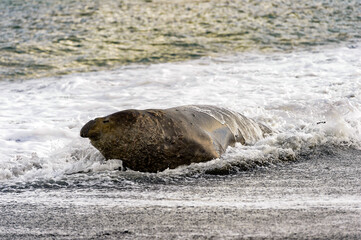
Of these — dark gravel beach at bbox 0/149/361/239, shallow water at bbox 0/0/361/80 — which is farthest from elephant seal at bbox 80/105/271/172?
shallow water at bbox 0/0/361/80

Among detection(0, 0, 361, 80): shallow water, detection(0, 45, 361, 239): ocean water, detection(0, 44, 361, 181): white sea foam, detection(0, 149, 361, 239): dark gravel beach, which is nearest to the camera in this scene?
detection(0, 149, 361, 239): dark gravel beach

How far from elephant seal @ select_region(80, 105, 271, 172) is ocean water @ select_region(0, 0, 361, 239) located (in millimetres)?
110

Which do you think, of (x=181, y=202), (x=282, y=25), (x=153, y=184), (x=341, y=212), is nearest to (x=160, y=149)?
(x=153, y=184)

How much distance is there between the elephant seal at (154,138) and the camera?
4.61 metres

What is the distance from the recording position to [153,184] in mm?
4430

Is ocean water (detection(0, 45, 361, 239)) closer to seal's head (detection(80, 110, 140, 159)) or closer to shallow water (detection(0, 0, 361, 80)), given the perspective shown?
seal's head (detection(80, 110, 140, 159))

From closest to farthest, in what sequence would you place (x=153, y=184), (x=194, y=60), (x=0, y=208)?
1. (x=0, y=208)
2. (x=153, y=184)
3. (x=194, y=60)

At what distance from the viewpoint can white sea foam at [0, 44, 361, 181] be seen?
521cm

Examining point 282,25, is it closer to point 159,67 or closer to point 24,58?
point 159,67

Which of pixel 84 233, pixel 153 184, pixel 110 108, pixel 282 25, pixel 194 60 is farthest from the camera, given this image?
pixel 282 25

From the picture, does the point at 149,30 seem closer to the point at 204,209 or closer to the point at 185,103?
the point at 185,103

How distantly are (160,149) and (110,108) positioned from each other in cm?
325

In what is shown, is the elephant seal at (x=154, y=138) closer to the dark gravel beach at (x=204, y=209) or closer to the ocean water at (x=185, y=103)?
the ocean water at (x=185, y=103)

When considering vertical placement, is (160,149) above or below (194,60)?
above
